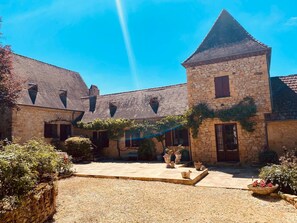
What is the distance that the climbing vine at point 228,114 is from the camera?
1080 cm

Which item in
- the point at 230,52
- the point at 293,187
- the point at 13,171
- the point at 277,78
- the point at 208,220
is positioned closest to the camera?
the point at 13,171

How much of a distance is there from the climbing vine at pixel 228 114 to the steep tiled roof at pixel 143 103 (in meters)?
2.69

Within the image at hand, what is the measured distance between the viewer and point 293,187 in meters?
5.80

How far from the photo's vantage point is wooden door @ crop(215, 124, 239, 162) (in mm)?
11320

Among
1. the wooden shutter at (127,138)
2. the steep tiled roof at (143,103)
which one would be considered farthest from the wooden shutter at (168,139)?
the wooden shutter at (127,138)

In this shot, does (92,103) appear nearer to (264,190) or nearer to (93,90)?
(93,90)

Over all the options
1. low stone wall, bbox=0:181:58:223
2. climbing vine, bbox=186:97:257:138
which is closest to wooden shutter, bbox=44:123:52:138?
climbing vine, bbox=186:97:257:138

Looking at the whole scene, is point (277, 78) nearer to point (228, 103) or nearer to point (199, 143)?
point (228, 103)

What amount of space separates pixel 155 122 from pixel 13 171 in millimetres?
11783

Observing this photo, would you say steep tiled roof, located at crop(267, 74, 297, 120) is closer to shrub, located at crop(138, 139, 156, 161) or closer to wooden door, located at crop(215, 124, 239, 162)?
wooden door, located at crop(215, 124, 239, 162)

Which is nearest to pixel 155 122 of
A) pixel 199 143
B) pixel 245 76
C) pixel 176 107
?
pixel 176 107

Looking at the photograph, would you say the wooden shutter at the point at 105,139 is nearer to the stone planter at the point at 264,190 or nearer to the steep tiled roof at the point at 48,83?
the steep tiled roof at the point at 48,83

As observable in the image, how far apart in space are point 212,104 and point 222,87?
1.10 metres

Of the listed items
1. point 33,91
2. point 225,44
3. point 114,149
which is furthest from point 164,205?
point 33,91
